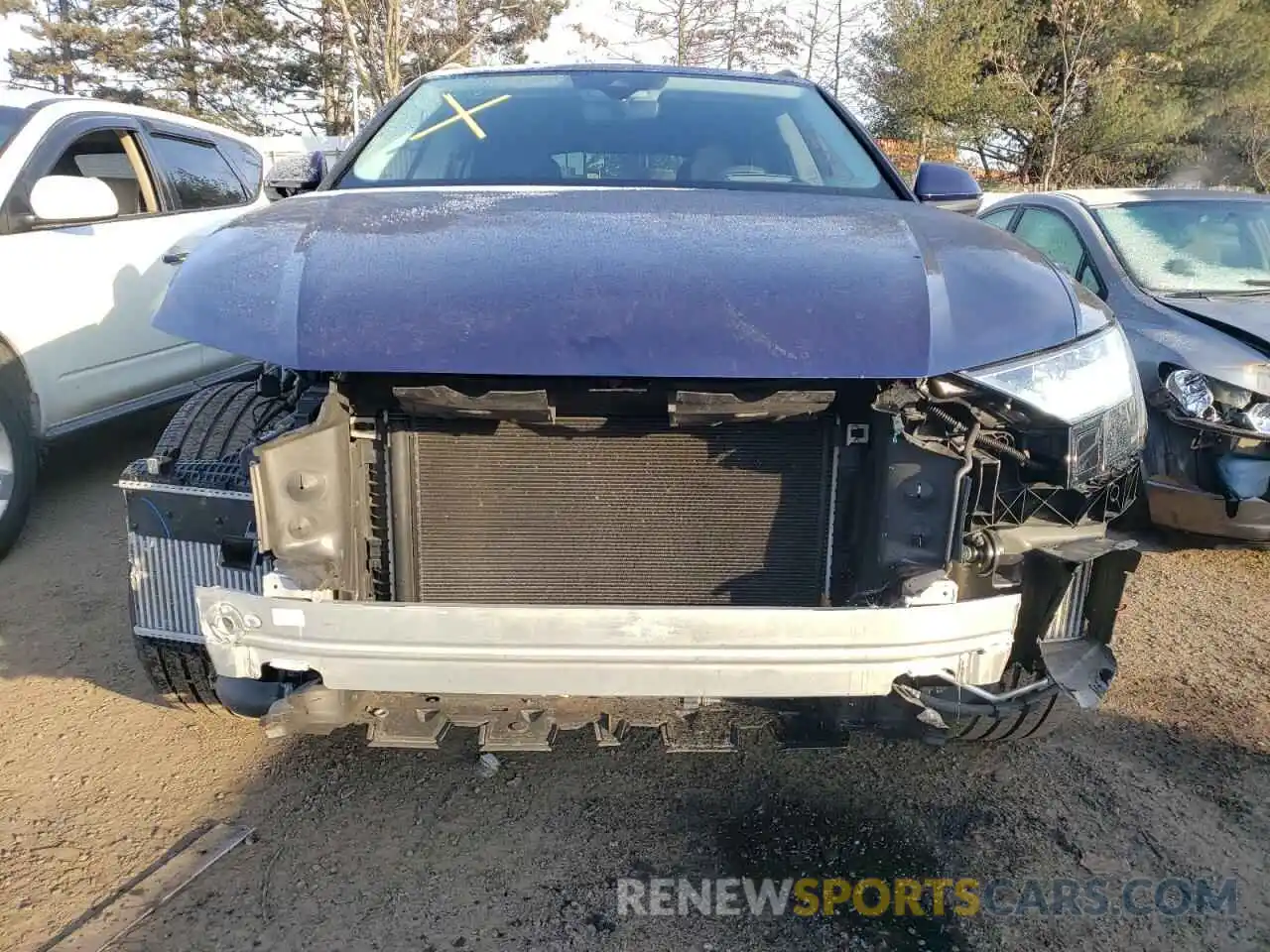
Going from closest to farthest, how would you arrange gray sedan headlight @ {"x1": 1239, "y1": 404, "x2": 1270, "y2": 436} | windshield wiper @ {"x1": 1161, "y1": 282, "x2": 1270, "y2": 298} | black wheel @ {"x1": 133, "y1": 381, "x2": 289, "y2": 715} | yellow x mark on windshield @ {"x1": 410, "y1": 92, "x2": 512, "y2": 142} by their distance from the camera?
black wheel @ {"x1": 133, "y1": 381, "x2": 289, "y2": 715} < yellow x mark on windshield @ {"x1": 410, "y1": 92, "x2": 512, "y2": 142} < gray sedan headlight @ {"x1": 1239, "y1": 404, "x2": 1270, "y2": 436} < windshield wiper @ {"x1": 1161, "y1": 282, "x2": 1270, "y2": 298}

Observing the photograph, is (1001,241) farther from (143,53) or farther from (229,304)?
(143,53)

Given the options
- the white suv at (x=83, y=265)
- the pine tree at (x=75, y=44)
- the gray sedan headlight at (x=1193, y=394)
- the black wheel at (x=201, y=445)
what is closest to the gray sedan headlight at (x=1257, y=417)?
the gray sedan headlight at (x=1193, y=394)

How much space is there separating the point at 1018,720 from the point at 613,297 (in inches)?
57.4

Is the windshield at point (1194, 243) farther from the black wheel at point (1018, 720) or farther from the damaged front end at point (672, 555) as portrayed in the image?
the damaged front end at point (672, 555)

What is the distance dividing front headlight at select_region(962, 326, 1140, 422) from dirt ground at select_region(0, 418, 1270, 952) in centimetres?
114

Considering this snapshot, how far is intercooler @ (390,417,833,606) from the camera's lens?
2.00m

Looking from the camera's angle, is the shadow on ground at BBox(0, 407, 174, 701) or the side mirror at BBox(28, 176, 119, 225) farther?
the side mirror at BBox(28, 176, 119, 225)

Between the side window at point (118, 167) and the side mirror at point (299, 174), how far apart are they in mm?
1656

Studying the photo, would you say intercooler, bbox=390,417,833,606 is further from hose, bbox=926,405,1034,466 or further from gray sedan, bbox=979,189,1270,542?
gray sedan, bbox=979,189,1270,542

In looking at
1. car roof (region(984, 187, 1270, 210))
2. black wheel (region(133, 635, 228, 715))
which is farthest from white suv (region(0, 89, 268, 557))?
car roof (region(984, 187, 1270, 210))

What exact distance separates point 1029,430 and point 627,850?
135cm

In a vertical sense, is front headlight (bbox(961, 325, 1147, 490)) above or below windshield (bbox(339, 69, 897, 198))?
below

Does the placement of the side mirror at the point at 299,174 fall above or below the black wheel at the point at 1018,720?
above

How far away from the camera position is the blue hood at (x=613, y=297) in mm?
1710
